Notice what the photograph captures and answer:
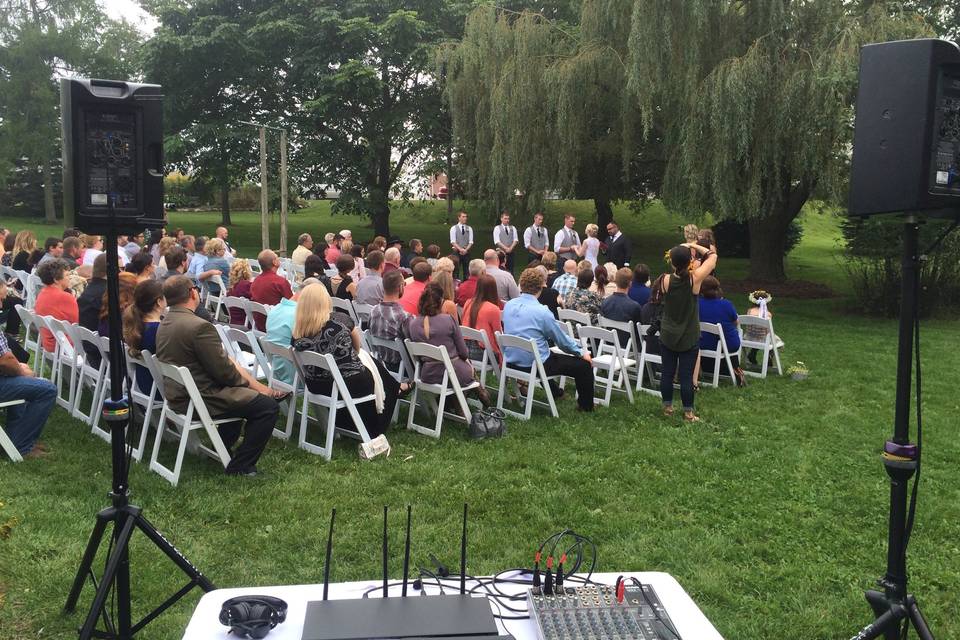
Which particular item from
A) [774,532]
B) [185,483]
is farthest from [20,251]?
[774,532]

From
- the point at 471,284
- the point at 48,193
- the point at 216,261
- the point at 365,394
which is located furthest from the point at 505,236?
the point at 48,193

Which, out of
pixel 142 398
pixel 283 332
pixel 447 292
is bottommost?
pixel 142 398

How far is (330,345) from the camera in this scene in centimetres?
562

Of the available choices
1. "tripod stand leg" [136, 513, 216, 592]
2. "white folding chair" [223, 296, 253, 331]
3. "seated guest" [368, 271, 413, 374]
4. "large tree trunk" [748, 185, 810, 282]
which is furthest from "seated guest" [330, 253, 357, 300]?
"large tree trunk" [748, 185, 810, 282]

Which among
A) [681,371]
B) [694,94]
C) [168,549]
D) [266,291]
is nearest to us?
[168,549]

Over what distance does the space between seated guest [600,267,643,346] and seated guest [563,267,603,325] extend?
284mm

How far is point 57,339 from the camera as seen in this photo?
6.59 metres

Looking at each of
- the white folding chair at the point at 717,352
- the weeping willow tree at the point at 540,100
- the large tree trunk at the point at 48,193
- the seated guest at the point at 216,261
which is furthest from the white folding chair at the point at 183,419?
the large tree trunk at the point at 48,193

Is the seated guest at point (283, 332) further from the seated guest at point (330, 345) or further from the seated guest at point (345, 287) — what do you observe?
the seated guest at point (345, 287)

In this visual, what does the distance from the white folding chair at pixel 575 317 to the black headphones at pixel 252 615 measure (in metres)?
6.32

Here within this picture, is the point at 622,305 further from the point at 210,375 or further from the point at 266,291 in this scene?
the point at 210,375

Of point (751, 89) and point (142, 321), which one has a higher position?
point (751, 89)

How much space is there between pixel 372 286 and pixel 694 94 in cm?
730

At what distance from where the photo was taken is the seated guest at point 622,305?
8.12m
